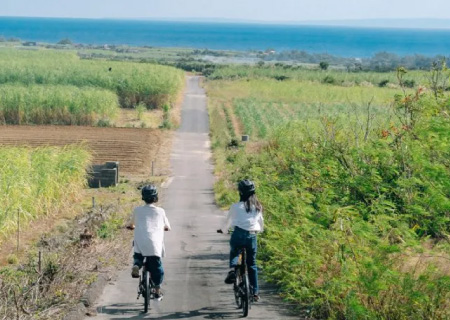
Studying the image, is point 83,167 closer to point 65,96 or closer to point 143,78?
point 65,96

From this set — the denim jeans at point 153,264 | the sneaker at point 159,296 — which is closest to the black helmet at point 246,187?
the denim jeans at point 153,264

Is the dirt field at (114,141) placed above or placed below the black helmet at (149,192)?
below

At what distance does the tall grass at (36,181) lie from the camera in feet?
61.2

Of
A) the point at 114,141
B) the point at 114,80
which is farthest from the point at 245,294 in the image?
the point at 114,80

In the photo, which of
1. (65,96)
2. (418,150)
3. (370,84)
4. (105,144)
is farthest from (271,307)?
(370,84)

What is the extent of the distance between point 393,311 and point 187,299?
3227 mm

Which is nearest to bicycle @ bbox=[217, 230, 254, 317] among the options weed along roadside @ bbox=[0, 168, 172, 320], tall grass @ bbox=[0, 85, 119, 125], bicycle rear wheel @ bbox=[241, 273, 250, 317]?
bicycle rear wheel @ bbox=[241, 273, 250, 317]

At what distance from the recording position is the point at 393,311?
10422 mm

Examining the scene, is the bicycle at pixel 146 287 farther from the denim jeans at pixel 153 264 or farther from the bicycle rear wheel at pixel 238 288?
the bicycle rear wheel at pixel 238 288

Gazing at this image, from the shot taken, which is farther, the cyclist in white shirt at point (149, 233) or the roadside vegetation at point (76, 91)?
the roadside vegetation at point (76, 91)

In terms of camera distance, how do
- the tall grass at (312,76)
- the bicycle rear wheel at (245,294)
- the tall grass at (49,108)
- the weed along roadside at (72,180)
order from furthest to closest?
the tall grass at (312,76) < the tall grass at (49,108) < the weed along roadside at (72,180) < the bicycle rear wheel at (245,294)

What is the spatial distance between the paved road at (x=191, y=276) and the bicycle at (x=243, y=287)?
0.54ft

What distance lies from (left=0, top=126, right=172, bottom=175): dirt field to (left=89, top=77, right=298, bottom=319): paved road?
454cm

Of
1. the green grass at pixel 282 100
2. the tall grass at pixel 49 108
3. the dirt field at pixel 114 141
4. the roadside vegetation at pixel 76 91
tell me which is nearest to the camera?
the dirt field at pixel 114 141
